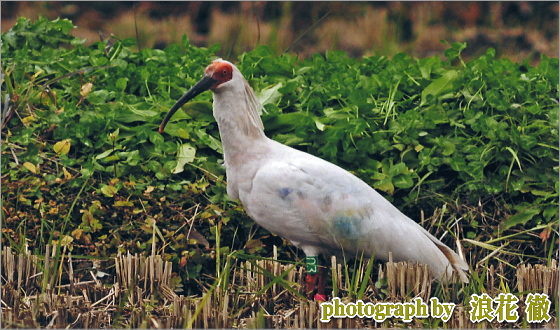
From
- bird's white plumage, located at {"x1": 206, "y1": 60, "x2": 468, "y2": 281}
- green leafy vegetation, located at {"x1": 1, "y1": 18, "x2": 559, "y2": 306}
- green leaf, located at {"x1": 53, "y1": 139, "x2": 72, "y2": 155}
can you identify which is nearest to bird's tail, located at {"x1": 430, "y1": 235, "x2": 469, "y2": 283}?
bird's white plumage, located at {"x1": 206, "y1": 60, "x2": 468, "y2": 281}

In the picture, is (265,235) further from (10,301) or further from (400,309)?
(10,301)

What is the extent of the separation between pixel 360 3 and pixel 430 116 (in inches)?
199

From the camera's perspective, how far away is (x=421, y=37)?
33.6 ft

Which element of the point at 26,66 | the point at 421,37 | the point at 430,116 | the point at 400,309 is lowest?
the point at 400,309

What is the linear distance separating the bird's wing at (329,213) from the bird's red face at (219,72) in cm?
50

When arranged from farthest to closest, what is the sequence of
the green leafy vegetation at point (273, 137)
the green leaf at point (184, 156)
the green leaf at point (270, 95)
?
the green leaf at point (270, 95), the green leaf at point (184, 156), the green leafy vegetation at point (273, 137)

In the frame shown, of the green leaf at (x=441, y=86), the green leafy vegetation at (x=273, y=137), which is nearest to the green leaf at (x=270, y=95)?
the green leafy vegetation at (x=273, y=137)

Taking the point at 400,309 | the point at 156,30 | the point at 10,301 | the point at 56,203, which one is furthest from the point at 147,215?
the point at 156,30

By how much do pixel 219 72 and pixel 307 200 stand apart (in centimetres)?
82

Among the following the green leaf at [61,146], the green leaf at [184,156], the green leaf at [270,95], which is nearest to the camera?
the green leaf at [184,156]

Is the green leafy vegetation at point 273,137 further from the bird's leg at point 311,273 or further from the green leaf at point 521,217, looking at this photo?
the bird's leg at point 311,273

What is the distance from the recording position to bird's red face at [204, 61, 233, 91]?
16.1 ft

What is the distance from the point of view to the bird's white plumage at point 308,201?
15.8 feet

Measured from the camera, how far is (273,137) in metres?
5.81
